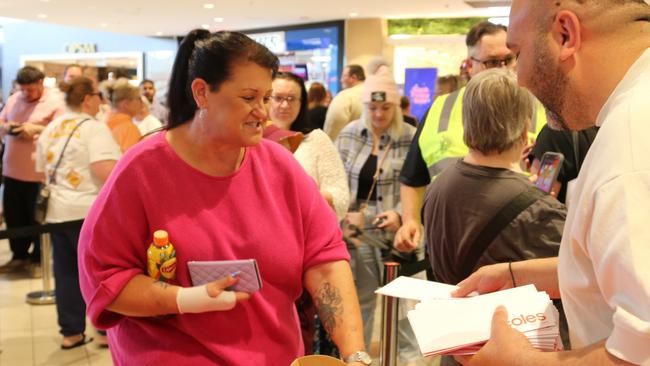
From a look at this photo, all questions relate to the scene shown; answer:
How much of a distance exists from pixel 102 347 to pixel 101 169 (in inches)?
51.0

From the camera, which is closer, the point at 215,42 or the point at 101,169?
the point at 215,42

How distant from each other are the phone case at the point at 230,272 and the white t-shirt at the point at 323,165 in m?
1.59

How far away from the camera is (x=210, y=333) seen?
180 cm

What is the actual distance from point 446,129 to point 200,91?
138cm

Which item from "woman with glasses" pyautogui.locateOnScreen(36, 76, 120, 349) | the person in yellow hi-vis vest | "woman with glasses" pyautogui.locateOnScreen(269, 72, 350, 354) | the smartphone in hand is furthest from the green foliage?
the smartphone in hand

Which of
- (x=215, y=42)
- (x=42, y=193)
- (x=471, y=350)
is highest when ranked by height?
(x=215, y=42)

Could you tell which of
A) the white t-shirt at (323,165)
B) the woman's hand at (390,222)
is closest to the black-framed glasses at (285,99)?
the white t-shirt at (323,165)

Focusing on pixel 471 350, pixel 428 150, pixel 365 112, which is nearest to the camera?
pixel 471 350

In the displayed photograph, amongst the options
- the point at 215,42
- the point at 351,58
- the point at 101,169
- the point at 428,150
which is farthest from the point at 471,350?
the point at 351,58

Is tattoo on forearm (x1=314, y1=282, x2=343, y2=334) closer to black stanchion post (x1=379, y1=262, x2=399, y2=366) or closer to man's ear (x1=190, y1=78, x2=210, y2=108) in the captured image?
black stanchion post (x1=379, y1=262, x2=399, y2=366)

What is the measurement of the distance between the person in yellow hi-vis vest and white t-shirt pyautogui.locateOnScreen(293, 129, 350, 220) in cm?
37

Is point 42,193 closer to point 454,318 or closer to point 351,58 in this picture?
point 454,318

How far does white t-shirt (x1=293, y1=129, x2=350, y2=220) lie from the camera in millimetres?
3354

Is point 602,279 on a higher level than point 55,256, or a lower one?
higher
